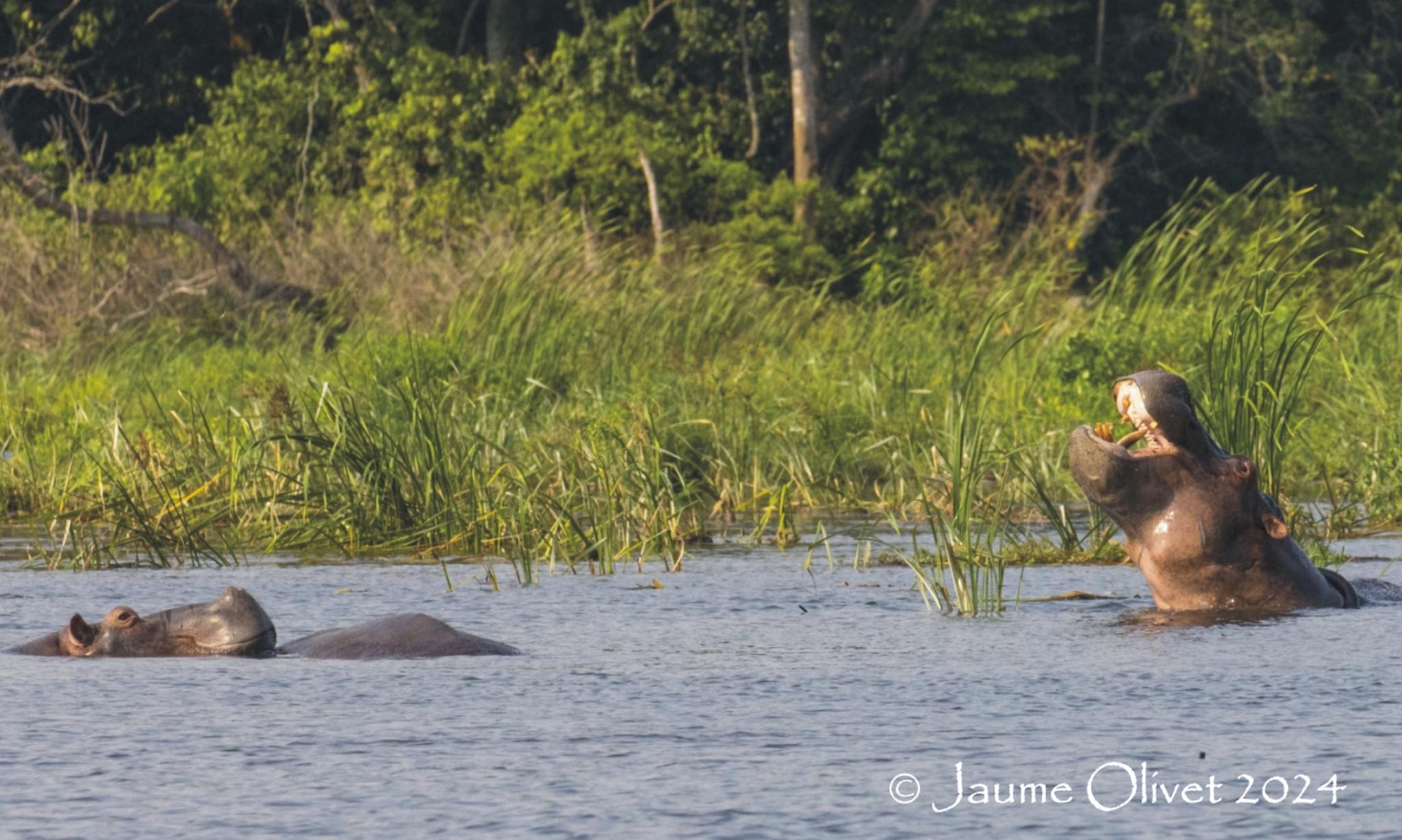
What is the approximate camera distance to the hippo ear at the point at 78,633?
5.93 metres

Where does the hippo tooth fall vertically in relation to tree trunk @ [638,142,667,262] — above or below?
below

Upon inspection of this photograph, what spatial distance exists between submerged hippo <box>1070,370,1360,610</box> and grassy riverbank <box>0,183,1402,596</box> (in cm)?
51

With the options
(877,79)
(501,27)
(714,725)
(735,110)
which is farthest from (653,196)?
(714,725)

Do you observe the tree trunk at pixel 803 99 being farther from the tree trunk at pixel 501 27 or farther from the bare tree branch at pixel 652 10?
the tree trunk at pixel 501 27

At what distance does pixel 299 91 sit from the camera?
26.4 meters

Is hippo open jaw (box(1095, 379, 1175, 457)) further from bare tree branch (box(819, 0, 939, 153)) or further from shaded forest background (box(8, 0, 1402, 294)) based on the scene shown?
bare tree branch (box(819, 0, 939, 153))

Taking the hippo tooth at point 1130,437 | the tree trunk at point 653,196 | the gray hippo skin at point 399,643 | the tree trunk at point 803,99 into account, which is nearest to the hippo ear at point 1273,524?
the hippo tooth at point 1130,437

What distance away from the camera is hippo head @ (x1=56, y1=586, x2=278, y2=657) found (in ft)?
19.5

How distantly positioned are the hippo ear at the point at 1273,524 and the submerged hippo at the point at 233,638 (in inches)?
83.7

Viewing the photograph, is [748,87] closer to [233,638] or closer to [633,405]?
[633,405]

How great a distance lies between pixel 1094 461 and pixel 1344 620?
36.9 inches

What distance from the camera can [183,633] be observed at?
6.03 m

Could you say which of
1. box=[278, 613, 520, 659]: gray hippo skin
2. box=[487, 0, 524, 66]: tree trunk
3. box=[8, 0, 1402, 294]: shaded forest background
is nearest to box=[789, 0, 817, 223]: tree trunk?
box=[8, 0, 1402, 294]: shaded forest background

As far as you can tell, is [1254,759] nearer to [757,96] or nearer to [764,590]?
[764,590]
